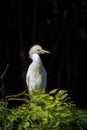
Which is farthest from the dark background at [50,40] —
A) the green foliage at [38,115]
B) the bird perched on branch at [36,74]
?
the green foliage at [38,115]

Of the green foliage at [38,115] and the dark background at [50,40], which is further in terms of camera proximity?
the dark background at [50,40]

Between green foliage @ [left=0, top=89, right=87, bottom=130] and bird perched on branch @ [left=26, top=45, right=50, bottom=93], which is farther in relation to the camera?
bird perched on branch @ [left=26, top=45, right=50, bottom=93]

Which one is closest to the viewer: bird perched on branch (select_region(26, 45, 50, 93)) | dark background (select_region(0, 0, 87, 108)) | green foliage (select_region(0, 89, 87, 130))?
green foliage (select_region(0, 89, 87, 130))

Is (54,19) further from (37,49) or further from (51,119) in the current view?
(51,119)

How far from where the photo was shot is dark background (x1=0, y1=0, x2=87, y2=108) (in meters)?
7.37

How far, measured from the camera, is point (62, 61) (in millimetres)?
7781

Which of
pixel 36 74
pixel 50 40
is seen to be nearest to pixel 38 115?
pixel 36 74

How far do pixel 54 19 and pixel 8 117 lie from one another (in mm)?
5554

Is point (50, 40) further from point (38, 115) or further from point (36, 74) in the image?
point (38, 115)

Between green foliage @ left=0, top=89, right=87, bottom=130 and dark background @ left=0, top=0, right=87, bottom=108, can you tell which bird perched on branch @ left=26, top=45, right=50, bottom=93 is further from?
dark background @ left=0, top=0, right=87, bottom=108

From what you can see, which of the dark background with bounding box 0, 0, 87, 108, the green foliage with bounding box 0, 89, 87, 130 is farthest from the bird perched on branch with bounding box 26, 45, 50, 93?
the dark background with bounding box 0, 0, 87, 108

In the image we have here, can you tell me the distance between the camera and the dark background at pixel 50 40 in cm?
737

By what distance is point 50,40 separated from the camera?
25.4ft

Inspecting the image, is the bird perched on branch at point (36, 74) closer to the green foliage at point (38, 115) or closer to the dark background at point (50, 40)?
the green foliage at point (38, 115)
